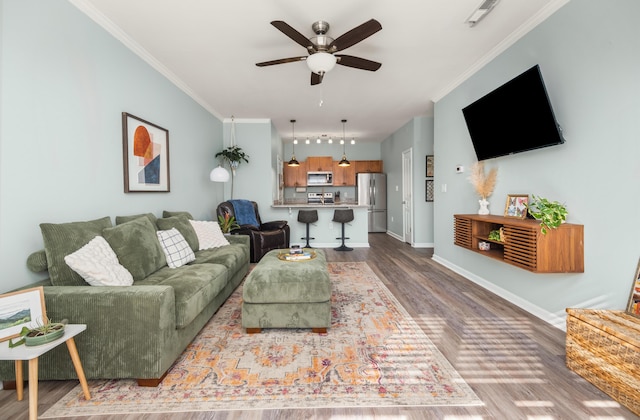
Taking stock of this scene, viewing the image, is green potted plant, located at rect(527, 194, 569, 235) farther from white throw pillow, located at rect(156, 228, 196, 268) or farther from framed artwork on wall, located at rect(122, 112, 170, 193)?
framed artwork on wall, located at rect(122, 112, 170, 193)

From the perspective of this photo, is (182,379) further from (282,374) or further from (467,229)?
(467,229)

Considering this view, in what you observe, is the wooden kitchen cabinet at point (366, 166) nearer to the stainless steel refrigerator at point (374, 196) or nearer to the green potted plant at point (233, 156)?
the stainless steel refrigerator at point (374, 196)

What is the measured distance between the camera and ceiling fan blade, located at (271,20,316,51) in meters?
2.21

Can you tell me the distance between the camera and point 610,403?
1.60m

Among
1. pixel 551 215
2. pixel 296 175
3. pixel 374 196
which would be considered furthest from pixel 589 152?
pixel 296 175

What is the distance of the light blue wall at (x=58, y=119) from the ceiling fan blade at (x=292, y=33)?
5.33ft

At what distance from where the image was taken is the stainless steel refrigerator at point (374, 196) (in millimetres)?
8414

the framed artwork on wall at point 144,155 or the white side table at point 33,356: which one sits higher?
the framed artwork on wall at point 144,155

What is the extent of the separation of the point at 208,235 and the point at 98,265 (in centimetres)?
173

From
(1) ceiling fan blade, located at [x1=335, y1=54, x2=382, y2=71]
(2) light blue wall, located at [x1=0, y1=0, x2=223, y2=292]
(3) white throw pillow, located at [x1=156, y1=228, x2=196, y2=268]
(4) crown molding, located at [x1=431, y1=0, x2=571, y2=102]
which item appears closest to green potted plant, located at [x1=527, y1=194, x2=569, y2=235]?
(4) crown molding, located at [x1=431, y1=0, x2=571, y2=102]

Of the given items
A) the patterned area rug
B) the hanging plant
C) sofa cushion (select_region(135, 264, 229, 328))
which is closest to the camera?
the patterned area rug

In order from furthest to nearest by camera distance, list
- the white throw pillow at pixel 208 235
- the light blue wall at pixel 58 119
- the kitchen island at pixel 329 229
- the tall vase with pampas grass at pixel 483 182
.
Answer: the kitchen island at pixel 329 229 < the white throw pillow at pixel 208 235 < the tall vase with pampas grass at pixel 483 182 < the light blue wall at pixel 58 119

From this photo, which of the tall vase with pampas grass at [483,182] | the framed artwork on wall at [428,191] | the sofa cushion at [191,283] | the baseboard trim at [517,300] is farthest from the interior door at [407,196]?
the sofa cushion at [191,283]

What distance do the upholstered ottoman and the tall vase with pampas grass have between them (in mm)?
2263
